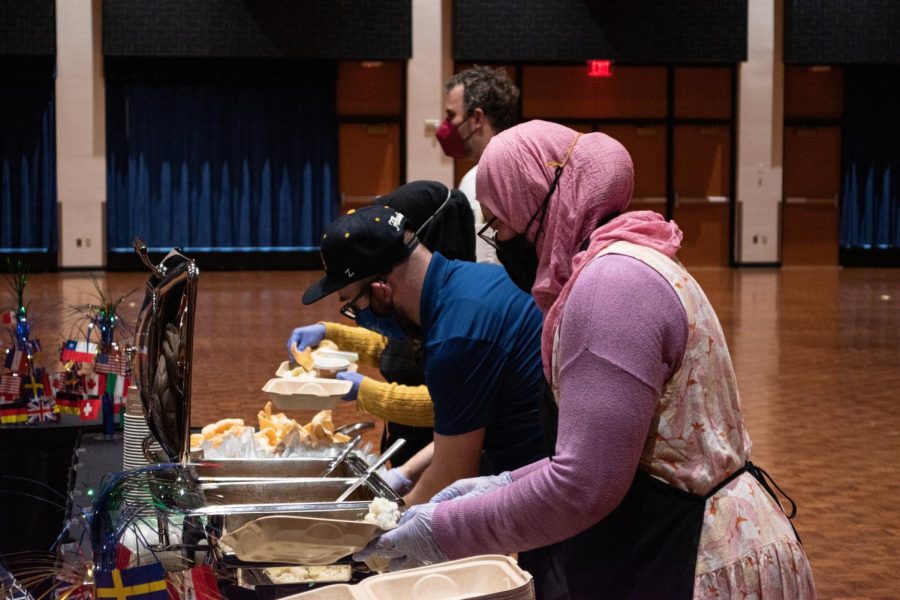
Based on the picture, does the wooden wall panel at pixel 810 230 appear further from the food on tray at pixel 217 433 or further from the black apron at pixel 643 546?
the black apron at pixel 643 546

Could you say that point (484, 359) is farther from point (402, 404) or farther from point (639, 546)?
point (402, 404)

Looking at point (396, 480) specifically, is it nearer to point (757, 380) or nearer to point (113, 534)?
point (113, 534)

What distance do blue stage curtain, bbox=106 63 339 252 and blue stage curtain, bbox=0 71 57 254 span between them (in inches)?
34.7

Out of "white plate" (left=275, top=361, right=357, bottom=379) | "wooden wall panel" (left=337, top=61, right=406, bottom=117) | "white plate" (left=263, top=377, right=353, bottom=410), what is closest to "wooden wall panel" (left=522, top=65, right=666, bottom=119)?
"wooden wall panel" (left=337, top=61, right=406, bottom=117)

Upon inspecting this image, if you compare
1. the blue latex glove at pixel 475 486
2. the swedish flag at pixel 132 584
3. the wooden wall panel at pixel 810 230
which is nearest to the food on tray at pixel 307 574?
the blue latex glove at pixel 475 486

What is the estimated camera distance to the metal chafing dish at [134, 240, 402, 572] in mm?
1935

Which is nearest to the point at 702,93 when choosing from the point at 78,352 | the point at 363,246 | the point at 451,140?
the point at 451,140

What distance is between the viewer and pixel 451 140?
477 centimetres

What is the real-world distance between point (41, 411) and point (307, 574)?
212 centimetres

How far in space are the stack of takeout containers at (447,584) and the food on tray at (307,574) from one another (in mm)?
403

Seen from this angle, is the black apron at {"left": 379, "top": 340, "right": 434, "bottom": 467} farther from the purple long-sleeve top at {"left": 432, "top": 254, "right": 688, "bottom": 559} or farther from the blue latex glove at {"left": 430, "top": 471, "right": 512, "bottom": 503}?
the purple long-sleeve top at {"left": 432, "top": 254, "right": 688, "bottom": 559}

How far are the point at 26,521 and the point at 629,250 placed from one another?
240 cm

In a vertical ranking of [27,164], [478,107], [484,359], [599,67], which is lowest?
[484,359]

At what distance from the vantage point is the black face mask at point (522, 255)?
6.29 feet
